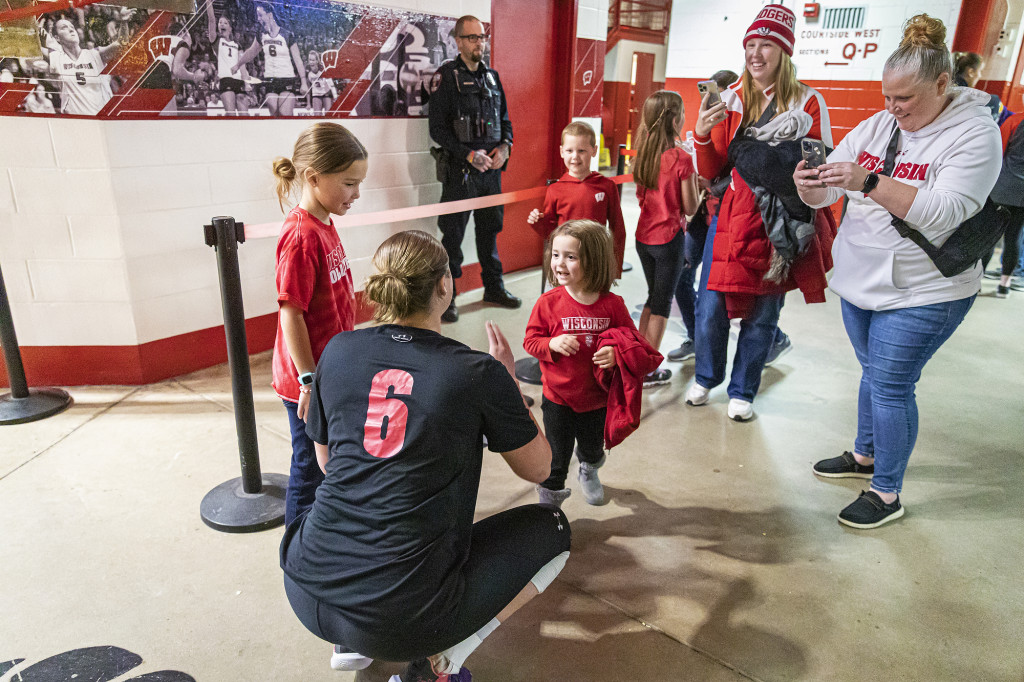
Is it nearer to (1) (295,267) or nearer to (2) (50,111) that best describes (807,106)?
(1) (295,267)

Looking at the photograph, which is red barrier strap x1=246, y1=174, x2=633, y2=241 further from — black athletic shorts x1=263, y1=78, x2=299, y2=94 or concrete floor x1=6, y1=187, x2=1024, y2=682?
concrete floor x1=6, y1=187, x2=1024, y2=682

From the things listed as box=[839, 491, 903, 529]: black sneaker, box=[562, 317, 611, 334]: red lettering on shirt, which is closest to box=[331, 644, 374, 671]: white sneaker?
box=[562, 317, 611, 334]: red lettering on shirt

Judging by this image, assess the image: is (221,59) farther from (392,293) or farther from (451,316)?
(392,293)

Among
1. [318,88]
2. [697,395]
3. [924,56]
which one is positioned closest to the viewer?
[924,56]

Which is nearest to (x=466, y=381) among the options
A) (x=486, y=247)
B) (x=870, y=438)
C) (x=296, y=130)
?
(x=870, y=438)

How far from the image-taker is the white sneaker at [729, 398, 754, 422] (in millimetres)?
3562

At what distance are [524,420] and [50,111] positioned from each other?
2.95 meters

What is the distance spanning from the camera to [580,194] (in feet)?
11.0

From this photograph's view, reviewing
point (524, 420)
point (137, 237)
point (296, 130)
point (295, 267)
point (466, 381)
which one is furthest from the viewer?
point (296, 130)

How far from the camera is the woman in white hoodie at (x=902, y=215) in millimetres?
2188

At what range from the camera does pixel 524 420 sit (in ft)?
5.38

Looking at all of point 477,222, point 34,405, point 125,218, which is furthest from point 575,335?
point 477,222

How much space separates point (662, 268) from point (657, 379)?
71cm

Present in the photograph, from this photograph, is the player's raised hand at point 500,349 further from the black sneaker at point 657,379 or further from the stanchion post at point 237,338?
the black sneaker at point 657,379
